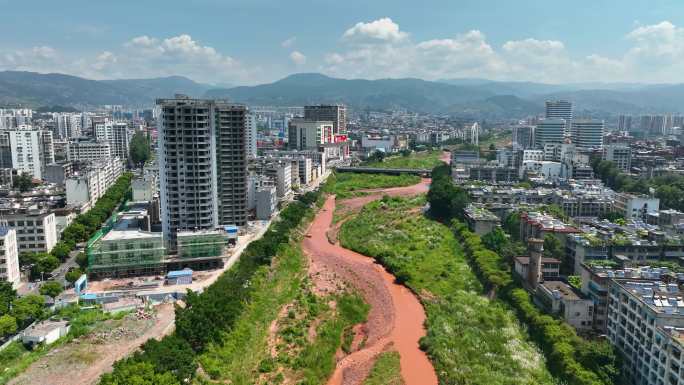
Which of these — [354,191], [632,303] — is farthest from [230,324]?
[354,191]

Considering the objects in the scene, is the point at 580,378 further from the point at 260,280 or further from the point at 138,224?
the point at 138,224

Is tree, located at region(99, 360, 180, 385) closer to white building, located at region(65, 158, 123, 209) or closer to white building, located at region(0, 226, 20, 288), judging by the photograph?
white building, located at region(0, 226, 20, 288)

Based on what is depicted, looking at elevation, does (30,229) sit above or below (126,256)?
above

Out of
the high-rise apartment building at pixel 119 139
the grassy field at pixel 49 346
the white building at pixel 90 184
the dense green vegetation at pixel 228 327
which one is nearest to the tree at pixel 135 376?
the dense green vegetation at pixel 228 327

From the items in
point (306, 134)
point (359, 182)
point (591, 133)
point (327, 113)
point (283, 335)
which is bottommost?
point (283, 335)

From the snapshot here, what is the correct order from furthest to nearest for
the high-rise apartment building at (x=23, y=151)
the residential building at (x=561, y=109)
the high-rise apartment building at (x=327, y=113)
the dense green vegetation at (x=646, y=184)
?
the residential building at (x=561, y=109) → the high-rise apartment building at (x=327, y=113) → the high-rise apartment building at (x=23, y=151) → the dense green vegetation at (x=646, y=184)

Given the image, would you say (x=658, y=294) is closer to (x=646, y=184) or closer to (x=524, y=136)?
(x=646, y=184)

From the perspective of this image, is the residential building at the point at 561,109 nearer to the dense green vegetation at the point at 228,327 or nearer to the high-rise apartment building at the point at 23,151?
the dense green vegetation at the point at 228,327

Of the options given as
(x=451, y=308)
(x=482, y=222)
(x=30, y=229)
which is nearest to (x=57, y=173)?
(x=30, y=229)
